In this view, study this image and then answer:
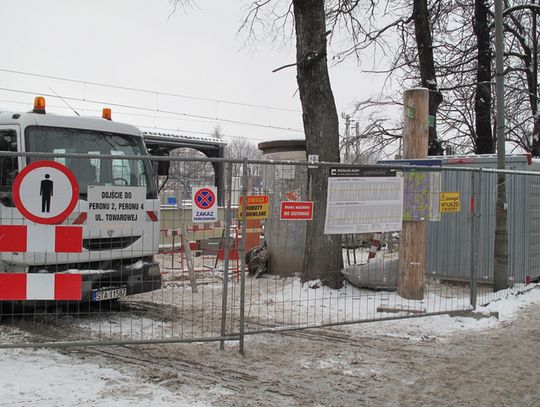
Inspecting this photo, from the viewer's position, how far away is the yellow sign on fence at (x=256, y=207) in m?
6.09

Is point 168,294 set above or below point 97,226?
below

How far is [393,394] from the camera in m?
5.05

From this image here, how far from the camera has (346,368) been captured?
226 inches

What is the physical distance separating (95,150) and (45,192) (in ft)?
7.03

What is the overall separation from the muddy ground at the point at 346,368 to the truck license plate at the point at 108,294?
737mm

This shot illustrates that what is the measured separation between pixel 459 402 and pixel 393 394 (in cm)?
57

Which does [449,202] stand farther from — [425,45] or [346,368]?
[425,45]

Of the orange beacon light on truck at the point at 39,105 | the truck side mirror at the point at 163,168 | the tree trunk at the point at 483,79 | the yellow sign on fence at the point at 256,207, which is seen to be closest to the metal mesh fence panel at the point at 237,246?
the yellow sign on fence at the point at 256,207

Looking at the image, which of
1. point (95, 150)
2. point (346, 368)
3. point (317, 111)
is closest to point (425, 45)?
point (317, 111)

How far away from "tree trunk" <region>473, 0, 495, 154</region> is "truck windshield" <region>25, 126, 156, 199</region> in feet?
37.3

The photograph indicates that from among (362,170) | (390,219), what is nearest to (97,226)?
(362,170)

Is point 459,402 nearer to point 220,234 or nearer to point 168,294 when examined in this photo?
point 220,234

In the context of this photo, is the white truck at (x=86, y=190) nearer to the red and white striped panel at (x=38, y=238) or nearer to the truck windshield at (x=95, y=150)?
the truck windshield at (x=95, y=150)

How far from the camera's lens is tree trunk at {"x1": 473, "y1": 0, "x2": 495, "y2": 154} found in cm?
1595
